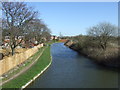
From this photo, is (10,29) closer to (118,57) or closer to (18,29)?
(18,29)

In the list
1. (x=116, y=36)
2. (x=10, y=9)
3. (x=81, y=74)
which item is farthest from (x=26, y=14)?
(x=116, y=36)

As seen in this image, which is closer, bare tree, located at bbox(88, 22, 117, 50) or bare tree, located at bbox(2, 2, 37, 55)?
bare tree, located at bbox(2, 2, 37, 55)

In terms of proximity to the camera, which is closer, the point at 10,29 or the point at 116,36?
the point at 10,29

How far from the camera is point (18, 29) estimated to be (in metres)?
32.3

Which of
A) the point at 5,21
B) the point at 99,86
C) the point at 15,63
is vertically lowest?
the point at 99,86

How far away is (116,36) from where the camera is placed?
43.2 meters

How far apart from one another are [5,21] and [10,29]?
1408 mm

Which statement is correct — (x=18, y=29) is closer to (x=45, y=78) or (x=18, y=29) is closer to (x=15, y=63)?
(x=15, y=63)

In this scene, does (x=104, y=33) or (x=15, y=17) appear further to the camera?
(x=104, y=33)

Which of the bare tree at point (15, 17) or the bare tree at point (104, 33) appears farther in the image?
the bare tree at point (104, 33)

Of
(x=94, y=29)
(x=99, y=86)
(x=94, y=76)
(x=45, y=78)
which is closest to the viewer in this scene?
(x=99, y=86)

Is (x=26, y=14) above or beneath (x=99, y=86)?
above

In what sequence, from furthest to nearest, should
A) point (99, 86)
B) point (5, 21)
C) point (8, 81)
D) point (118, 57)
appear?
point (5, 21), point (118, 57), point (99, 86), point (8, 81)

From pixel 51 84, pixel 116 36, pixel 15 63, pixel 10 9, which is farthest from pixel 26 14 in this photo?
pixel 116 36
